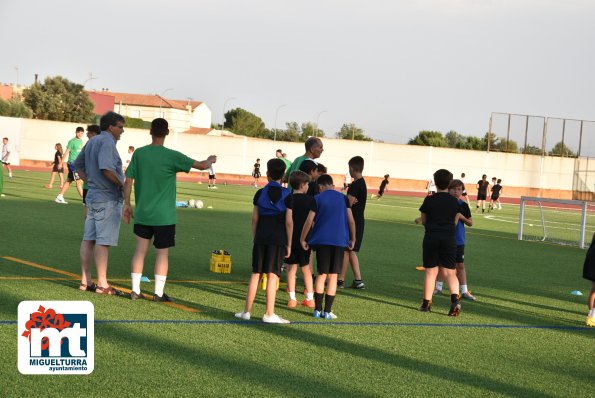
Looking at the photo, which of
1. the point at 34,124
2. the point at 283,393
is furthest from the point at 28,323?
the point at 34,124

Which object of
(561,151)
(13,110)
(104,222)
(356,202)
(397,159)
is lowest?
(104,222)

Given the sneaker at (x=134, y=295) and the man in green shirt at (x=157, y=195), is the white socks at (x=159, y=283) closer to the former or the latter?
the man in green shirt at (x=157, y=195)

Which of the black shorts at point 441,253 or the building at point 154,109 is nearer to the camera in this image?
the black shorts at point 441,253

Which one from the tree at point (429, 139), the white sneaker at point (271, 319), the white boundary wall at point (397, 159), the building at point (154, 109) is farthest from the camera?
the building at point (154, 109)

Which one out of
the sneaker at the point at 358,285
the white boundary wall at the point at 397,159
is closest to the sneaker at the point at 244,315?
the sneaker at the point at 358,285

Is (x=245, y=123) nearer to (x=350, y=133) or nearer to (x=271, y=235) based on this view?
(x=350, y=133)

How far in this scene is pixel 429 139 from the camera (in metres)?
126

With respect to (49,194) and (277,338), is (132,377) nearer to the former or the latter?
(277,338)

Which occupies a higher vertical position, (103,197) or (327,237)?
(103,197)

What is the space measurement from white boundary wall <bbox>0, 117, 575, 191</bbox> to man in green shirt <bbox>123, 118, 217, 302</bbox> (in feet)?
181

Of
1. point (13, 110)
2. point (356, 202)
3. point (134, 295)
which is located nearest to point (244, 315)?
point (134, 295)

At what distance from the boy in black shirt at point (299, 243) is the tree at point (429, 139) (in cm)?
11284

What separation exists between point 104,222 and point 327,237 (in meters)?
2.63

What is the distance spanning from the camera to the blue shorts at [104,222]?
36.3 ft
